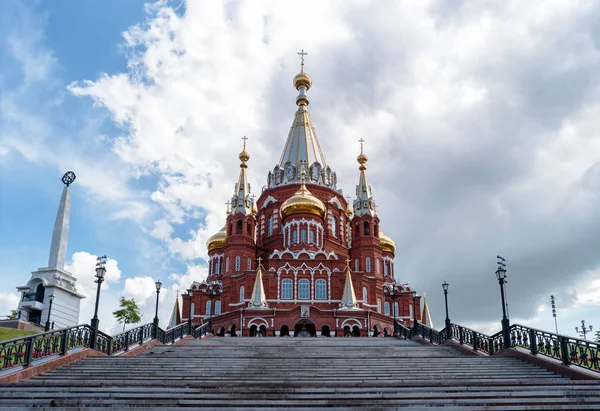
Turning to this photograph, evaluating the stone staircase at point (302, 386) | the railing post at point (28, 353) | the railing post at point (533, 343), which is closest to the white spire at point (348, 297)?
the railing post at point (533, 343)

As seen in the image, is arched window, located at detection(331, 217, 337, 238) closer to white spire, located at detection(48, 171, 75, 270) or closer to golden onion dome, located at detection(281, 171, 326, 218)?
golden onion dome, located at detection(281, 171, 326, 218)

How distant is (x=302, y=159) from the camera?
5100cm

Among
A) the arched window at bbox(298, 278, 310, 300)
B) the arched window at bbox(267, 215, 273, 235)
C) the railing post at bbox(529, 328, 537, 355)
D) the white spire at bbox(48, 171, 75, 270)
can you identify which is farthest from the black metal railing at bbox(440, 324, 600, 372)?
the arched window at bbox(267, 215, 273, 235)

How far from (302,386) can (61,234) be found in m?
27.5

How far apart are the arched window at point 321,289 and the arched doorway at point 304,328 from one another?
8.25ft

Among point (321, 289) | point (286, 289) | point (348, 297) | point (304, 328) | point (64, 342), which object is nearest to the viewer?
point (64, 342)

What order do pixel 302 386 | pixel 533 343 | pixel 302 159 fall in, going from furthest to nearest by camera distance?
1. pixel 302 159
2. pixel 533 343
3. pixel 302 386

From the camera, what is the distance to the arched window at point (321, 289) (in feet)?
131

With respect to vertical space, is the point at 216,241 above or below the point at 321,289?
above

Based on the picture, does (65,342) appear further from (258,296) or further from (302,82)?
(302,82)

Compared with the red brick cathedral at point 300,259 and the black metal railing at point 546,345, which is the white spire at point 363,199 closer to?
the red brick cathedral at point 300,259

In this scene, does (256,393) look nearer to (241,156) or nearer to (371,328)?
(371,328)

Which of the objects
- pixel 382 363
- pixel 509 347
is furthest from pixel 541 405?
pixel 509 347

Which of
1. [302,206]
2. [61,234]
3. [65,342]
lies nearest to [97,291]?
[65,342]
